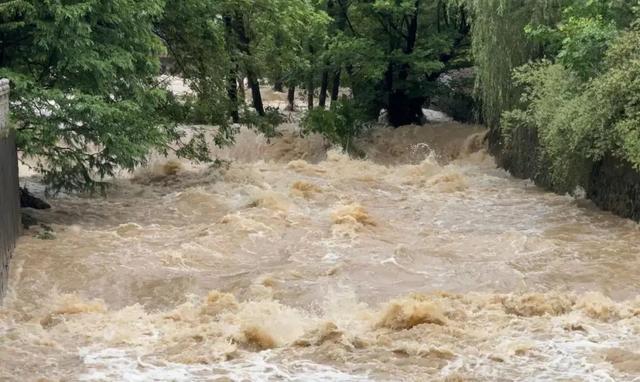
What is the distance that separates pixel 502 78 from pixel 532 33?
9.76 ft

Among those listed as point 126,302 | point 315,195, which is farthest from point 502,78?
point 126,302

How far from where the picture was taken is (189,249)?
12984 millimetres

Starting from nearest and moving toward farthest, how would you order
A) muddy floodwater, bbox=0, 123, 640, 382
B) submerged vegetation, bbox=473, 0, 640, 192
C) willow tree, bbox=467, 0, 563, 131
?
muddy floodwater, bbox=0, 123, 640, 382 < submerged vegetation, bbox=473, 0, 640, 192 < willow tree, bbox=467, 0, 563, 131

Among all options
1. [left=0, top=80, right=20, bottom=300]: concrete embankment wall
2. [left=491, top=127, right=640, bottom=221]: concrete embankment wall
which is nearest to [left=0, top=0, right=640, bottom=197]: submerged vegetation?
[left=491, top=127, right=640, bottom=221]: concrete embankment wall

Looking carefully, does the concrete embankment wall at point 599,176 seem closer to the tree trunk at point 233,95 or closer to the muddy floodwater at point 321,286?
the muddy floodwater at point 321,286

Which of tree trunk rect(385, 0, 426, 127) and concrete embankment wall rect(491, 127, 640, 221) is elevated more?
tree trunk rect(385, 0, 426, 127)

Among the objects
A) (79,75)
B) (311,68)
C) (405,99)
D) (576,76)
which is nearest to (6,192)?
(79,75)

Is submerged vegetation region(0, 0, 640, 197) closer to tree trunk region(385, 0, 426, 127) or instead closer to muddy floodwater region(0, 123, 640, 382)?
tree trunk region(385, 0, 426, 127)

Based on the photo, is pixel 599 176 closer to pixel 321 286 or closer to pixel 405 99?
pixel 321 286

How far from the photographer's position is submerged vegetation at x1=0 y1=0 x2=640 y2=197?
13445mm

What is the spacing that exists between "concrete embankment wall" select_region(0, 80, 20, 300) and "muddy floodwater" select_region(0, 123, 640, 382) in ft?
1.01

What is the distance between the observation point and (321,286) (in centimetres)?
1104

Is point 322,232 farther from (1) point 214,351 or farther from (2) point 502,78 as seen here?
(2) point 502,78

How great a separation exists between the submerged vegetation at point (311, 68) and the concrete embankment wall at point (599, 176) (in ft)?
0.85
